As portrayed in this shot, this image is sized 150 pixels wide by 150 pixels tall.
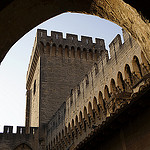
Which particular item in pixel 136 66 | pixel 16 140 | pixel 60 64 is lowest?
pixel 136 66

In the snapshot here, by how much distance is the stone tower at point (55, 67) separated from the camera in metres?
21.8

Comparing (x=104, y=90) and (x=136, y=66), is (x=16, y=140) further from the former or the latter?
(x=136, y=66)

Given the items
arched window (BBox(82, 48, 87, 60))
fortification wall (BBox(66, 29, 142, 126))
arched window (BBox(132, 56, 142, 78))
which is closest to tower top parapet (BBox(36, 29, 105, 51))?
arched window (BBox(82, 48, 87, 60))

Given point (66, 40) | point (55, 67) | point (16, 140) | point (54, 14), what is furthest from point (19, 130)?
point (54, 14)

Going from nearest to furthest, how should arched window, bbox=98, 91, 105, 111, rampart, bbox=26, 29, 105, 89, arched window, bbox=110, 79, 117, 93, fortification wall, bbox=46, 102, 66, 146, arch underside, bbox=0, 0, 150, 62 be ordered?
arch underside, bbox=0, 0, 150, 62 → arched window, bbox=110, 79, 117, 93 → arched window, bbox=98, 91, 105, 111 → fortification wall, bbox=46, 102, 66, 146 → rampart, bbox=26, 29, 105, 89

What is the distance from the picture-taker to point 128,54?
33.7 feet

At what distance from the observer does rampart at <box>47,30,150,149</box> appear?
9.39m

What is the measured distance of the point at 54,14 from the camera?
3107 mm

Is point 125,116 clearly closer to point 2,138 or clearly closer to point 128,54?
point 128,54

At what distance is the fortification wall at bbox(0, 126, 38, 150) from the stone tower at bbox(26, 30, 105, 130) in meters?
1.27

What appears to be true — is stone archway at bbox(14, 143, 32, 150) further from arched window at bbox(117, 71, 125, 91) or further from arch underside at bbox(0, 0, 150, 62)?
arch underside at bbox(0, 0, 150, 62)

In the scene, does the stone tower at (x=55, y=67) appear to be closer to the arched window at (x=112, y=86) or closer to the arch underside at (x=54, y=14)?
the arched window at (x=112, y=86)

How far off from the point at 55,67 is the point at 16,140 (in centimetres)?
712

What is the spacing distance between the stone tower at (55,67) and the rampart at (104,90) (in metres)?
4.65
